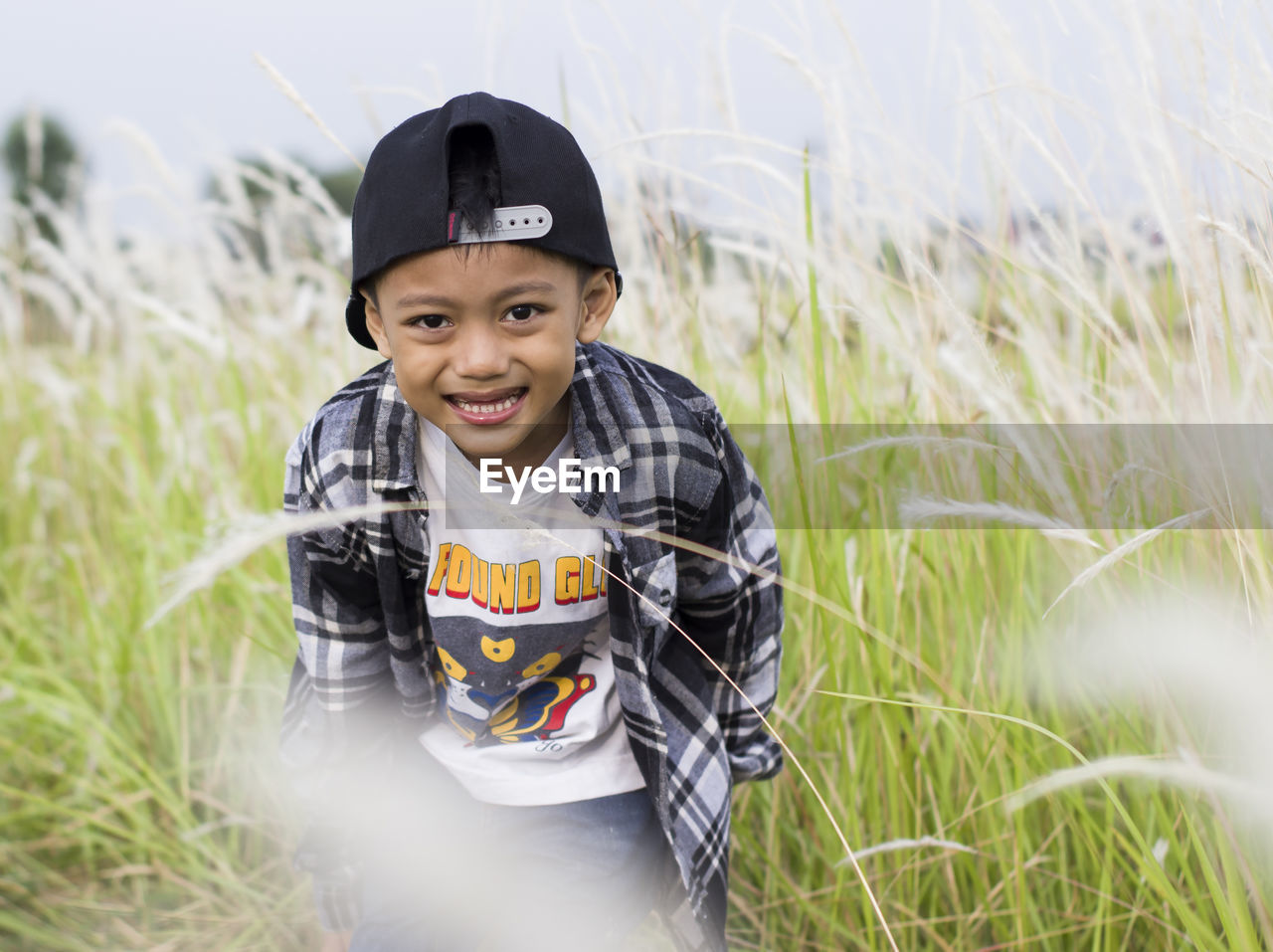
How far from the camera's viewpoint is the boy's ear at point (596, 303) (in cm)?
92

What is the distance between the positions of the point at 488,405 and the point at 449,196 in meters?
0.19

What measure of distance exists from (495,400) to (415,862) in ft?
1.82

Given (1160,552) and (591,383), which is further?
(1160,552)

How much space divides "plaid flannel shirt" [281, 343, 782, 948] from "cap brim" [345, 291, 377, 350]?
0.05 meters

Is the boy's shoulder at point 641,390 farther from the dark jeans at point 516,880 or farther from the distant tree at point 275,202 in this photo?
the distant tree at point 275,202

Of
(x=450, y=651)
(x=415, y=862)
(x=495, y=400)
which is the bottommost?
(x=415, y=862)

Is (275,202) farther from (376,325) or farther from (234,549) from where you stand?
(234,549)

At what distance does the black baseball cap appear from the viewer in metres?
0.81

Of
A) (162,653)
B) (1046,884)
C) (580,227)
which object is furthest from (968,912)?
(162,653)

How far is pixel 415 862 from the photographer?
3.51 feet

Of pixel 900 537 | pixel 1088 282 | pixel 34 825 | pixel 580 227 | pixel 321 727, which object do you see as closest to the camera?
pixel 580 227

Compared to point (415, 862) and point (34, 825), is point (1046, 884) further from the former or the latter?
point (34, 825)

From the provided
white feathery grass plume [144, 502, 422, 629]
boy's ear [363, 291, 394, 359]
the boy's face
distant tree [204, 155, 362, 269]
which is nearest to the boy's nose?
the boy's face

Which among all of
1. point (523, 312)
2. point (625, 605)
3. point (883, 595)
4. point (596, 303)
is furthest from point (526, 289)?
Answer: point (883, 595)
